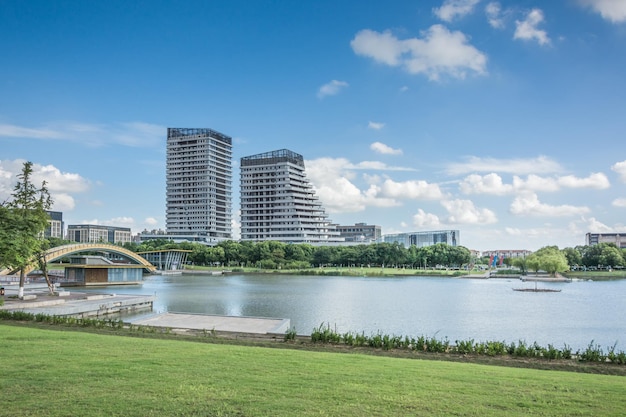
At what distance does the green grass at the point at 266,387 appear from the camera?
371 inches

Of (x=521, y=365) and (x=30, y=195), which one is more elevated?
(x=30, y=195)

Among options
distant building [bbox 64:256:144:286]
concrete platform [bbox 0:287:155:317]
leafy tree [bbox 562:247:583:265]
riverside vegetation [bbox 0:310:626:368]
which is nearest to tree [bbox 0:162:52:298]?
concrete platform [bbox 0:287:155:317]

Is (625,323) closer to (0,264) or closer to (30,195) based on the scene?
(0,264)

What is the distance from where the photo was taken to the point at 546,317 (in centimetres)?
4344

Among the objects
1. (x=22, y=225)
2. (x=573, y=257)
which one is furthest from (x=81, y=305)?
(x=573, y=257)

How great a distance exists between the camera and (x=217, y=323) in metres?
30.5

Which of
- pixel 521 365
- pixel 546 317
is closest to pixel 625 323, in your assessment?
pixel 546 317

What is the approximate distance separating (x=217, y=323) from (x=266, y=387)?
66.8 ft

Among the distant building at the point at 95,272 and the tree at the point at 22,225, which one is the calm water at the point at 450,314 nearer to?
the tree at the point at 22,225

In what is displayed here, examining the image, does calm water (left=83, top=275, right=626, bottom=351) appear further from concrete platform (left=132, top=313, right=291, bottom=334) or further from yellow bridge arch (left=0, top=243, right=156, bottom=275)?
yellow bridge arch (left=0, top=243, right=156, bottom=275)

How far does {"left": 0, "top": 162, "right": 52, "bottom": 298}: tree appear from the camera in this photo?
35.4 meters

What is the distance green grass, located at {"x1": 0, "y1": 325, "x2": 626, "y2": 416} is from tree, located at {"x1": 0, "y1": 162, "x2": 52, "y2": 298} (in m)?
22.9

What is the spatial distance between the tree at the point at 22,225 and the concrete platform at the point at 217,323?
1203 centimetres

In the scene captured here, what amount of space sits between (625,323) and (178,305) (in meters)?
40.1
